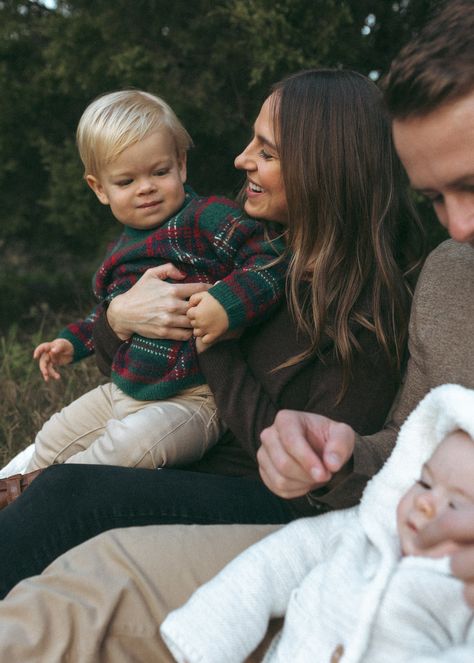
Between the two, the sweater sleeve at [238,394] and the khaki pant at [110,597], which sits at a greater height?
the sweater sleeve at [238,394]

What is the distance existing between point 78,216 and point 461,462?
401cm

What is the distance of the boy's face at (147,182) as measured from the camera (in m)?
2.74

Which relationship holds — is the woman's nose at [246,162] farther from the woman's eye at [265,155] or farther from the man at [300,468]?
the man at [300,468]

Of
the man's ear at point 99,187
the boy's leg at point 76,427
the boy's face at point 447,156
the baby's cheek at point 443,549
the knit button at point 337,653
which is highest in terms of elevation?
the boy's face at point 447,156

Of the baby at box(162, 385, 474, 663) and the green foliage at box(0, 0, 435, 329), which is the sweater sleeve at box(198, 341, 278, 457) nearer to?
the baby at box(162, 385, 474, 663)

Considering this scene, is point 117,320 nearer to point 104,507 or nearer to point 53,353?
point 53,353

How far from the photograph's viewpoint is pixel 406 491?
1.74 meters

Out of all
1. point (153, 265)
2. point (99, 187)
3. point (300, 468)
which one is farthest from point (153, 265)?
point (300, 468)

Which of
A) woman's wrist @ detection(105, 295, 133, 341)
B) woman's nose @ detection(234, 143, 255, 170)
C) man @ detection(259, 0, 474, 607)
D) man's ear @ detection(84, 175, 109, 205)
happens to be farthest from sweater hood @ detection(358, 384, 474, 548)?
man's ear @ detection(84, 175, 109, 205)

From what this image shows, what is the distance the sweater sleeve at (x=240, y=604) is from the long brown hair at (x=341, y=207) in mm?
690

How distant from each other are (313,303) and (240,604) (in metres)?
0.92

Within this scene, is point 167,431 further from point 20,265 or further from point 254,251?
point 20,265

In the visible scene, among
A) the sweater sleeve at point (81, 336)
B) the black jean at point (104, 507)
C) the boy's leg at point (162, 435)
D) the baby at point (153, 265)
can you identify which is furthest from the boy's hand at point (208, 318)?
the sweater sleeve at point (81, 336)

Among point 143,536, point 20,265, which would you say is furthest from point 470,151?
point 20,265
